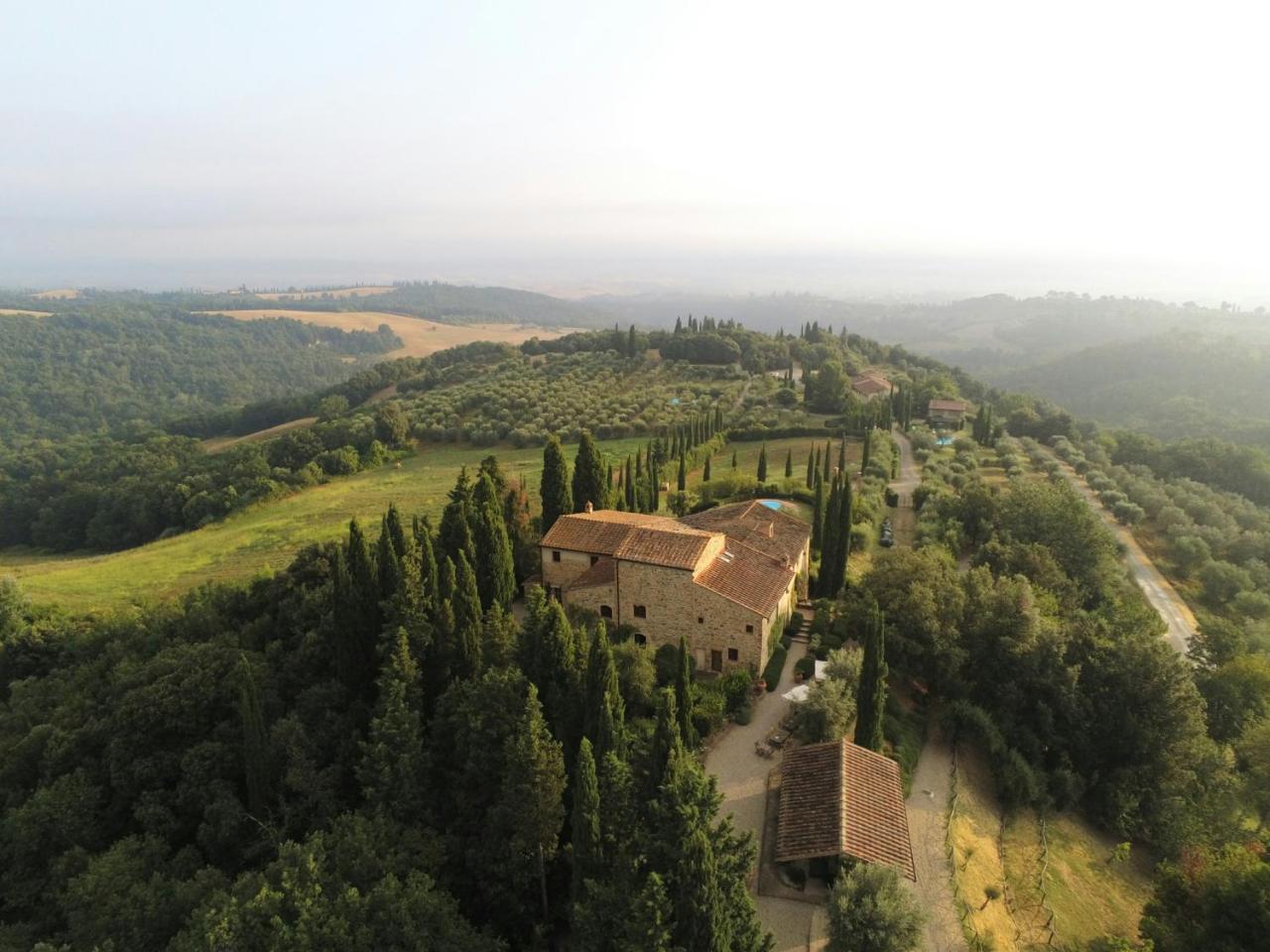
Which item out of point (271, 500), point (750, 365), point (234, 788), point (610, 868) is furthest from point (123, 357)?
point (610, 868)

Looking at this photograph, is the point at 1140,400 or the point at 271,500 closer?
the point at 271,500

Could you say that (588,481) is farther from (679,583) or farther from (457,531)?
(679,583)

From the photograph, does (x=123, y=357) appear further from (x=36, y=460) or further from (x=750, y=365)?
(x=750, y=365)

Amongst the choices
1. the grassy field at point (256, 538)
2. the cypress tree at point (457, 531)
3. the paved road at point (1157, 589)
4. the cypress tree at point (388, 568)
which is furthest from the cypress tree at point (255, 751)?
the paved road at point (1157, 589)

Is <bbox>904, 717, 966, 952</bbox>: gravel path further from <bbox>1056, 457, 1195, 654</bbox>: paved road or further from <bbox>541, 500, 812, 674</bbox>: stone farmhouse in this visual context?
<bbox>1056, 457, 1195, 654</bbox>: paved road

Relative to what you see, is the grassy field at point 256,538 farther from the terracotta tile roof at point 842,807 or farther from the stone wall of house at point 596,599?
the terracotta tile roof at point 842,807

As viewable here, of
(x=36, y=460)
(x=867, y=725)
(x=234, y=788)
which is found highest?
(x=867, y=725)

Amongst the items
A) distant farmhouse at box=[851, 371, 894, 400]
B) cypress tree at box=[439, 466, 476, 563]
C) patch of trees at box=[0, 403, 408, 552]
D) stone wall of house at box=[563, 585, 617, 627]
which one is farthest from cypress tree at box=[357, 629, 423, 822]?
distant farmhouse at box=[851, 371, 894, 400]
